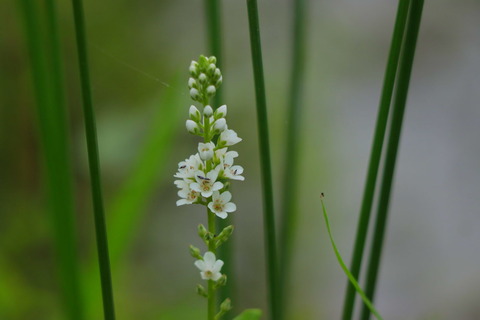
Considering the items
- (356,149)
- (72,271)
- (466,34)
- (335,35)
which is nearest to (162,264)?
(356,149)

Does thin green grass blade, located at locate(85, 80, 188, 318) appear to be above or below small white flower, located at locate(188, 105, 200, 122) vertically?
below

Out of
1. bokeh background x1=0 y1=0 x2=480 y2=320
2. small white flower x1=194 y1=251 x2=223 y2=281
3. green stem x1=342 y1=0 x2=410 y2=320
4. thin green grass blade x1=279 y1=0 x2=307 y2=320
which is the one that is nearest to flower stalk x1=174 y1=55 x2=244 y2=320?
small white flower x1=194 y1=251 x2=223 y2=281

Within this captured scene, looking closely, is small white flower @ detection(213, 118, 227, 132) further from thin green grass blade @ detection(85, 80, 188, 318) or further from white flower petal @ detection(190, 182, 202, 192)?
thin green grass blade @ detection(85, 80, 188, 318)

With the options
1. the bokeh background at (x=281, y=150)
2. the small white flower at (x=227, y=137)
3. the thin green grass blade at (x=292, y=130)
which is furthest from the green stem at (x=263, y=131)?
the bokeh background at (x=281, y=150)

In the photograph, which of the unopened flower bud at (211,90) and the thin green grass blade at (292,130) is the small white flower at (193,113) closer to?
the unopened flower bud at (211,90)

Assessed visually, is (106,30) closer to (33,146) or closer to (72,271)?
(33,146)

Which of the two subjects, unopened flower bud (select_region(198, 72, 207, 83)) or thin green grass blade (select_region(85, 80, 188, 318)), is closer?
unopened flower bud (select_region(198, 72, 207, 83))

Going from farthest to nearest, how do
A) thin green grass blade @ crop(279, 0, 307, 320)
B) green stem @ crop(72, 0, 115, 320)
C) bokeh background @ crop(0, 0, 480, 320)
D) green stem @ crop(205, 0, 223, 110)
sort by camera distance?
bokeh background @ crop(0, 0, 480, 320) → thin green grass blade @ crop(279, 0, 307, 320) → green stem @ crop(205, 0, 223, 110) → green stem @ crop(72, 0, 115, 320)
